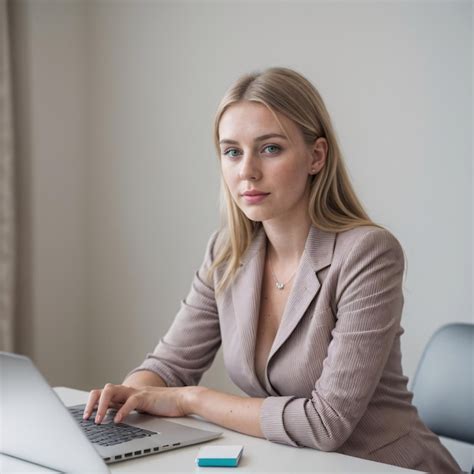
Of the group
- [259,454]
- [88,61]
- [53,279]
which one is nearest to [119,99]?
[88,61]

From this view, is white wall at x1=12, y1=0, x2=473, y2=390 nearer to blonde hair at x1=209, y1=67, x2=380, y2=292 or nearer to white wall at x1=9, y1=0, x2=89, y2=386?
white wall at x1=9, y1=0, x2=89, y2=386

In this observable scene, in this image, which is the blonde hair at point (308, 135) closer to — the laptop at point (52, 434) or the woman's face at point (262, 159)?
the woman's face at point (262, 159)

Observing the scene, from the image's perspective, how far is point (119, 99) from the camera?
3.55m

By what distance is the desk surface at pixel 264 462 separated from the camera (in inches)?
48.2

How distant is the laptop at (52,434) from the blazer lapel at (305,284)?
1.02 feet

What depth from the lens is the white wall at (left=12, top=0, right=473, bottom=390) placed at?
2.65 m

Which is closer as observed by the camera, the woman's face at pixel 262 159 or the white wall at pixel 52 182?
the woman's face at pixel 262 159

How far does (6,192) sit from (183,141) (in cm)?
79

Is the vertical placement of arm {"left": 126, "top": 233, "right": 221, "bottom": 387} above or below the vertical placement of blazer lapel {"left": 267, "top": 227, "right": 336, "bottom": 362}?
below

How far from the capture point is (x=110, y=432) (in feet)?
4.60

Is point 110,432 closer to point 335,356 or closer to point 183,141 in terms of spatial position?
point 335,356

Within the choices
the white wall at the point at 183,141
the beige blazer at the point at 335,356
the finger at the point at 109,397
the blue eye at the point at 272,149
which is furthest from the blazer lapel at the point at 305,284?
the white wall at the point at 183,141

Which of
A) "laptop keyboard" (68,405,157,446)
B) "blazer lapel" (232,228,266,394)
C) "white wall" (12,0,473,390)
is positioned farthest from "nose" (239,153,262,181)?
"white wall" (12,0,473,390)

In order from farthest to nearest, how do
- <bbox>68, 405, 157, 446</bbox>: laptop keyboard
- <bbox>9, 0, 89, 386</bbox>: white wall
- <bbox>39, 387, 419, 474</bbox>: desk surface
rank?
<bbox>9, 0, 89, 386</bbox>: white wall → <bbox>68, 405, 157, 446</bbox>: laptop keyboard → <bbox>39, 387, 419, 474</bbox>: desk surface
